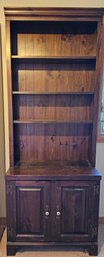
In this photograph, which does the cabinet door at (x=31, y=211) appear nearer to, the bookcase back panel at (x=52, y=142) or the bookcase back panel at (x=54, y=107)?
the bookcase back panel at (x=52, y=142)

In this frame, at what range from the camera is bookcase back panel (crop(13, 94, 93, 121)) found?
2309 mm

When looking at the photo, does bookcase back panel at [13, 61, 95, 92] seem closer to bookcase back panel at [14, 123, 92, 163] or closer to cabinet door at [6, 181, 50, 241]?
bookcase back panel at [14, 123, 92, 163]

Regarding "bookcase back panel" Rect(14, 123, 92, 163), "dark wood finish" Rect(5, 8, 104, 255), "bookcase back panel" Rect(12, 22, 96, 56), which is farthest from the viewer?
"bookcase back panel" Rect(14, 123, 92, 163)

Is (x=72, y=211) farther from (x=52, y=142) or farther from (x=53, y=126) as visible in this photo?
(x=53, y=126)

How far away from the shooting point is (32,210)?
2.03 meters

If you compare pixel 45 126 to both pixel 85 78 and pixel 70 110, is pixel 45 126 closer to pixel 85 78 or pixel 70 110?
pixel 70 110

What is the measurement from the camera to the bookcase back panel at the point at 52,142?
2352mm

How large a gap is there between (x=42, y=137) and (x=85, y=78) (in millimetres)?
800

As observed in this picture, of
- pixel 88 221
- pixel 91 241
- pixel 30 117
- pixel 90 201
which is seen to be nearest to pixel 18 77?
pixel 30 117

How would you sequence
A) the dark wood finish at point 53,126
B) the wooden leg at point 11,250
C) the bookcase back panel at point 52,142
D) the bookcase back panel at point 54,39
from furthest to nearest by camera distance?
the bookcase back panel at point 52,142 < the bookcase back panel at point 54,39 < the wooden leg at point 11,250 < the dark wood finish at point 53,126

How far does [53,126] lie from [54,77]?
1.75ft

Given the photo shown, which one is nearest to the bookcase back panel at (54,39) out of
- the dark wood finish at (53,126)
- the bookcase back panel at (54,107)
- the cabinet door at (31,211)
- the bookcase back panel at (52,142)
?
the dark wood finish at (53,126)

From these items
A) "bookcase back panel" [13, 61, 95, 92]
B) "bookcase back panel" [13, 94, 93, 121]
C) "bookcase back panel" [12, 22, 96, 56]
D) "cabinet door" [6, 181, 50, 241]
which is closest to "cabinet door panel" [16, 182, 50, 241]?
"cabinet door" [6, 181, 50, 241]

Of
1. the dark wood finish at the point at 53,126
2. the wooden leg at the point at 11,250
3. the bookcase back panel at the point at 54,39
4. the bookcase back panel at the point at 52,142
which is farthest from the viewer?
the bookcase back panel at the point at 52,142
